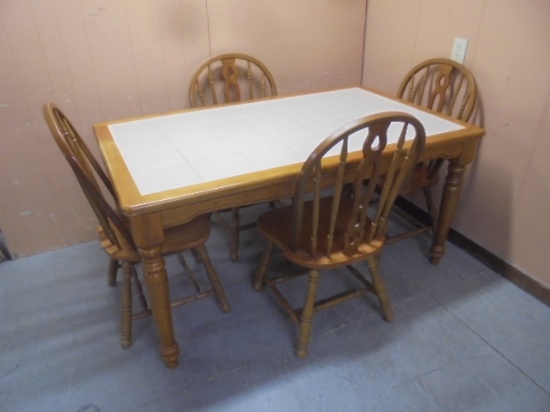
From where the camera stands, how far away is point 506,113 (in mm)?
1773

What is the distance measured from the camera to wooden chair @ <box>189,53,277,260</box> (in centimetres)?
207

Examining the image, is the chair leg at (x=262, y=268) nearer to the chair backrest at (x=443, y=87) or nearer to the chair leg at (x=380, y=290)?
the chair leg at (x=380, y=290)

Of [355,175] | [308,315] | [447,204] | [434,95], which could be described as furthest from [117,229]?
[434,95]

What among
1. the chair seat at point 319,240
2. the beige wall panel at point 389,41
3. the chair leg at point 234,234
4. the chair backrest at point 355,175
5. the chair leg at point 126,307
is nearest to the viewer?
the chair backrest at point 355,175

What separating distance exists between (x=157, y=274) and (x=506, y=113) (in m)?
1.57

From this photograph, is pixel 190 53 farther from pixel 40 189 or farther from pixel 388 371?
pixel 388 371

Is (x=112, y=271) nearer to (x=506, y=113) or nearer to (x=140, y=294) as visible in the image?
(x=140, y=294)

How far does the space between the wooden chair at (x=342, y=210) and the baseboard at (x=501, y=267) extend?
661 millimetres

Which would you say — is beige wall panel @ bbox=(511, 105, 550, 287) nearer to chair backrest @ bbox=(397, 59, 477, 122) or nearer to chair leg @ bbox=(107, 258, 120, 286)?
chair backrest @ bbox=(397, 59, 477, 122)

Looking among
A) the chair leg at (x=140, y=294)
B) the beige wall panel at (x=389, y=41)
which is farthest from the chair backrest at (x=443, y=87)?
the chair leg at (x=140, y=294)

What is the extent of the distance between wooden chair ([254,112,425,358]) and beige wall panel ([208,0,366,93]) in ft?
3.20

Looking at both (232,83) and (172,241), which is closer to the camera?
(172,241)

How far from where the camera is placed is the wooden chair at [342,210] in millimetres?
1185

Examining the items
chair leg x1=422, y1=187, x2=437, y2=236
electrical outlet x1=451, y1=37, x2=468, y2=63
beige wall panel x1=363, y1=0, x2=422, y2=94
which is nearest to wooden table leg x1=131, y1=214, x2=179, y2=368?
chair leg x1=422, y1=187, x2=437, y2=236
